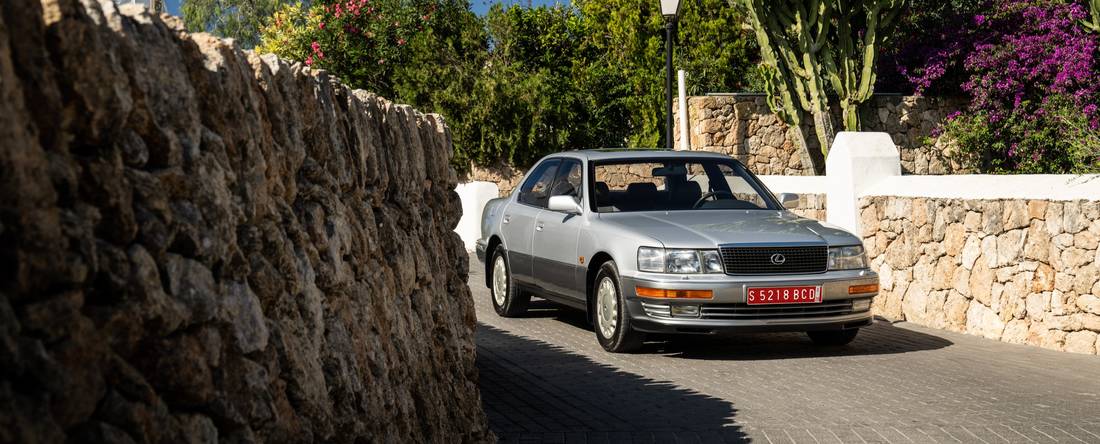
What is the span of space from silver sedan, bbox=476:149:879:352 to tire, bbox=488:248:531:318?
0.31 m

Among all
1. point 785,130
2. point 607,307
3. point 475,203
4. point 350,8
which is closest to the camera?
point 607,307

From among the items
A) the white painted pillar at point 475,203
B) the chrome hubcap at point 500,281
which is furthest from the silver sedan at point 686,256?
the white painted pillar at point 475,203

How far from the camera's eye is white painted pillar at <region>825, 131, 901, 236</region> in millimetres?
13242

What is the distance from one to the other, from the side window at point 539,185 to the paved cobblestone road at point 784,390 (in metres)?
1.29

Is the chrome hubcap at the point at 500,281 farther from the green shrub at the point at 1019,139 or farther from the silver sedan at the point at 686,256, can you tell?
the green shrub at the point at 1019,139

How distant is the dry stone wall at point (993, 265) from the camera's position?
33.2 feet

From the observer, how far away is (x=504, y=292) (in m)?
12.3

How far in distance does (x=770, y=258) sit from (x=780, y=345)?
1.18 m

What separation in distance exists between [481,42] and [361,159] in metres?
22.9

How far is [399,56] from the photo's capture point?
92.6ft

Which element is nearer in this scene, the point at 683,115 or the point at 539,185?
the point at 539,185

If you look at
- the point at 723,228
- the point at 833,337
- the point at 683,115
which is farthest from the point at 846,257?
the point at 683,115

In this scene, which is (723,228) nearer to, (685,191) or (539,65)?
(685,191)

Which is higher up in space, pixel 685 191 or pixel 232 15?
pixel 232 15
